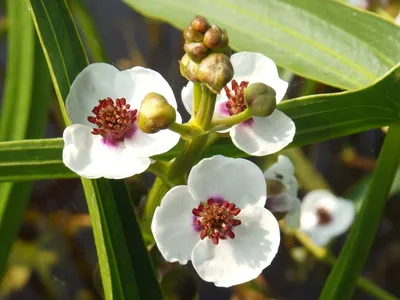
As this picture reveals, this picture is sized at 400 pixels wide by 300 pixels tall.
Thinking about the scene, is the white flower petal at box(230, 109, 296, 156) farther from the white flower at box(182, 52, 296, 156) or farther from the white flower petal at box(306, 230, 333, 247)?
the white flower petal at box(306, 230, 333, 247)

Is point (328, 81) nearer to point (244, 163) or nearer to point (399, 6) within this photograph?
point (244, 163)

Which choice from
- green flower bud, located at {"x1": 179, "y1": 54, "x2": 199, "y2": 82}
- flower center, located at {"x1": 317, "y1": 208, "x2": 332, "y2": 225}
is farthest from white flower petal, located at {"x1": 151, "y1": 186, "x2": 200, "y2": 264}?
flower center, located at {"x1": 317, "y1": 208, "x2": 332, "y2": 225}

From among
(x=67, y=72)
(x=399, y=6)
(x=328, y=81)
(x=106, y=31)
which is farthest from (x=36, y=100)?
(x=106, y=31)

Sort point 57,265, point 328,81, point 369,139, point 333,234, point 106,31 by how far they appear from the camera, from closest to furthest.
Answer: point 328,81 → point 333,234 → point 57,265 → point 369,139 → point 106,31

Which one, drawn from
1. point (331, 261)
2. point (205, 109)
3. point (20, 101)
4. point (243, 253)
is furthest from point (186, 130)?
point (331, 261)

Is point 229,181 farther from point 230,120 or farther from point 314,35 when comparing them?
point 314,35

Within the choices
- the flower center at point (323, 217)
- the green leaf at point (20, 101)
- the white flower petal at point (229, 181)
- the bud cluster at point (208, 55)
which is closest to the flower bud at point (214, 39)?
the bud cluster at point (208, 55)
